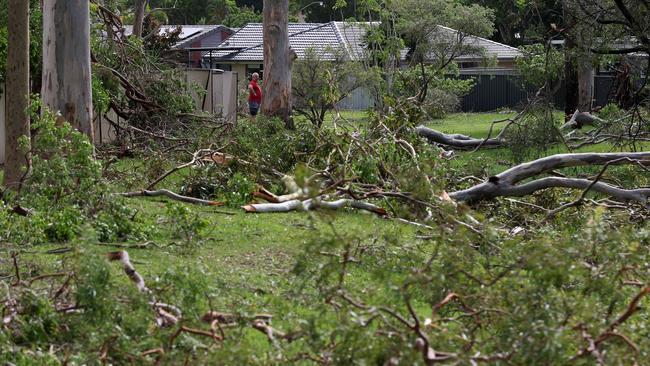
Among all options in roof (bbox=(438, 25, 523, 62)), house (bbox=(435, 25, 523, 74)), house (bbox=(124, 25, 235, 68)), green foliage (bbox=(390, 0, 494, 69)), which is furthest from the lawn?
house (bbox=(124, 25, 235, 68))

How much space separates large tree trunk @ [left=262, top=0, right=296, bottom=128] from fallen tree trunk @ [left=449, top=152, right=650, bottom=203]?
9947 mm

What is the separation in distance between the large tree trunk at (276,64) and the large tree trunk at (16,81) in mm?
9727

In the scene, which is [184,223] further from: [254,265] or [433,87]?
[433,87]

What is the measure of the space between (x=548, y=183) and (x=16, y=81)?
6243mm

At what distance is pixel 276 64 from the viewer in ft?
74.2

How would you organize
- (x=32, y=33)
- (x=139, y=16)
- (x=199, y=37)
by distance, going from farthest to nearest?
(x=199, y=37), (x=139, y=16), (x=32, y=33)

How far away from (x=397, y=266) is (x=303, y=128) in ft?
26.3

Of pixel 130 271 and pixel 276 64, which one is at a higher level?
pixel 276 64

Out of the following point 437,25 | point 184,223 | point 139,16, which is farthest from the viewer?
point 437,25

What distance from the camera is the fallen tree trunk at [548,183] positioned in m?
12.0

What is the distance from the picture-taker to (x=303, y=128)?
14.9 metres

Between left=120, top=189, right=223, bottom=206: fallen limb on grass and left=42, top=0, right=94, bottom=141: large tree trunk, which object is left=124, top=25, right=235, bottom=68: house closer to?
left=42, top=0, right=94, bottom=141: large tree trunk

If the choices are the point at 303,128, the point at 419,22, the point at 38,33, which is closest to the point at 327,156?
the point at 303,128

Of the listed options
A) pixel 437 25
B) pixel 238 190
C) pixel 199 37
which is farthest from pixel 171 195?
pixel 199 37
